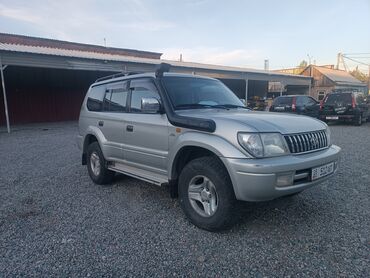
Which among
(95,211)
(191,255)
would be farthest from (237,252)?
(95,211)

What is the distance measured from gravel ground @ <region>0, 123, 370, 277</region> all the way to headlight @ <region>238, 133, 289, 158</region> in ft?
2.56

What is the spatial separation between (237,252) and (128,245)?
3.74ft

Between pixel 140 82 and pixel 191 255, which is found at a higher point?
pixel 140 82

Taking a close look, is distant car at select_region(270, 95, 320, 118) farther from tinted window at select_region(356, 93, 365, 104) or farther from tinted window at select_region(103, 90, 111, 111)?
tinted window at select_region(103, 90, 111, 111)

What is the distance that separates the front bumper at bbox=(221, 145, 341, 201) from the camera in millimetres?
2660

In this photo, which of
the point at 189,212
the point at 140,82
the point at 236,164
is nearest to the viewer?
the point at 236,164

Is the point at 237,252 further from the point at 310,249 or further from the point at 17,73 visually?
the point at 17,73

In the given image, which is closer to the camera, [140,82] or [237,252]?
[237,252]

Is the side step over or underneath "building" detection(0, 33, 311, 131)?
underneath

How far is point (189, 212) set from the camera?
334cm

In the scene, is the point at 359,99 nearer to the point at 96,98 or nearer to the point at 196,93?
the point at 196,93

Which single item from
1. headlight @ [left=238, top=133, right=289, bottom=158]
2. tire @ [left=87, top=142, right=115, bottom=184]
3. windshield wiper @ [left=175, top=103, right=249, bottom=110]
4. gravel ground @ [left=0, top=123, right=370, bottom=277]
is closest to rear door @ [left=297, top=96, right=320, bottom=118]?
gravel ground @ [left=0, top=123, right=370, bottom=277]

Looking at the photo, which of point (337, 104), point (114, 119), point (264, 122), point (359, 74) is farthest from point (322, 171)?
point (359, 74)

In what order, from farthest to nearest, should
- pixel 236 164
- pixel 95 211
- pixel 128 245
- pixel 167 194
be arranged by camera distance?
pixel 167 194 → pixel 95 211 → pixel 128 245 → pixel 236 164
